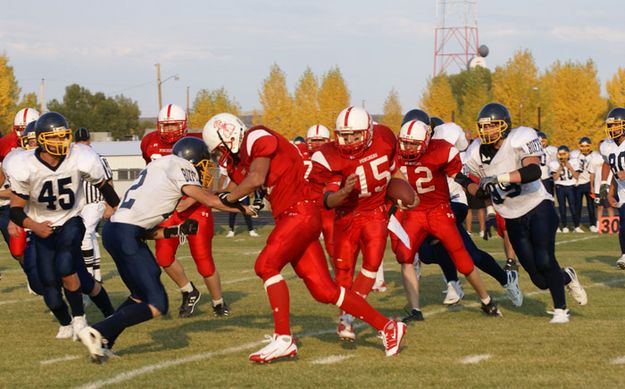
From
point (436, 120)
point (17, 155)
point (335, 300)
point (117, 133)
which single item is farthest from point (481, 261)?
point (117, 133)

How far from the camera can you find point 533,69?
5741cm

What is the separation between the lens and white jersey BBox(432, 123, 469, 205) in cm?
1080

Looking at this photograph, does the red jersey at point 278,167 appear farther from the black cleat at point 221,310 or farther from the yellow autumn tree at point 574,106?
the yellow autumn tree at point 574,106

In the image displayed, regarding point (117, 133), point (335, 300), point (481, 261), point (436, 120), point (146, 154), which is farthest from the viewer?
point (117, 133)

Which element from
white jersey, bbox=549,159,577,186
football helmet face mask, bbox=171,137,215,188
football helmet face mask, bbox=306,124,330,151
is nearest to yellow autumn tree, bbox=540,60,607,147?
white jersey, bbox=549,159,577,186

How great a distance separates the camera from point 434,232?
9.06m

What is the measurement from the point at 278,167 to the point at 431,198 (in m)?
2.53

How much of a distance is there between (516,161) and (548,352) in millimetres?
2137

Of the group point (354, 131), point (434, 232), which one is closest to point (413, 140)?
point (434, 232)

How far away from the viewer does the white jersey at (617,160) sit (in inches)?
455

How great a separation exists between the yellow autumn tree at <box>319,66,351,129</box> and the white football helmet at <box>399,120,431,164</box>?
48.3m

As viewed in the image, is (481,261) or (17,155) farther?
(481,261)

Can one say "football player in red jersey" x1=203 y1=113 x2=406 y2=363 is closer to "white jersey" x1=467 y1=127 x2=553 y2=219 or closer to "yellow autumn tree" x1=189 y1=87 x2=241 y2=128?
"white jersey" x1=467 y1=127 x2=553 y2=219

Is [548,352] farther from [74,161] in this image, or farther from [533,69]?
[533,69]
